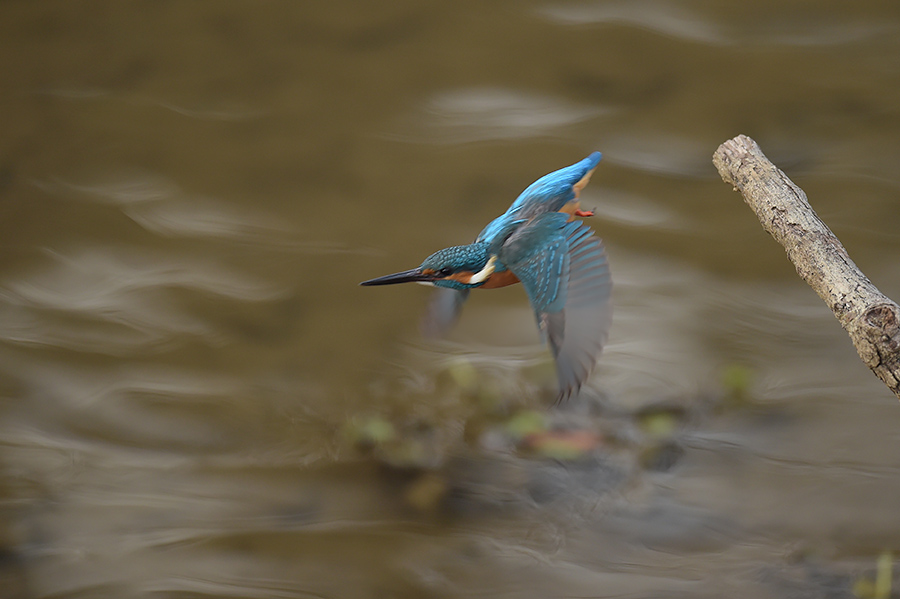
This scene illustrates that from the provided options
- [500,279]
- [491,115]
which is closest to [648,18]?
[491,115]

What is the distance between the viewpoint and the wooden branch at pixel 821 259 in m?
1.00

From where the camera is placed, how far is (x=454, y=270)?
44.2 inches

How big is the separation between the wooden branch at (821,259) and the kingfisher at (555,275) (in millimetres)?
253

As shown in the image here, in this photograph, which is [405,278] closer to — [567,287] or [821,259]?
[567,287]

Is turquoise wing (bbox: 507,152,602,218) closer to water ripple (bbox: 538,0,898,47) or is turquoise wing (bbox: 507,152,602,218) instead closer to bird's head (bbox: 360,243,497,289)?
bird's head (bbox: 360,243,497,289)

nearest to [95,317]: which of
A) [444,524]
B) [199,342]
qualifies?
[199,342]

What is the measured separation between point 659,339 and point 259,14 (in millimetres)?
2075

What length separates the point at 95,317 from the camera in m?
2.83

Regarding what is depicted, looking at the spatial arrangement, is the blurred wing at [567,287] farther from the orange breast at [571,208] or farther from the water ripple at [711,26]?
the water ripple at [711,26]

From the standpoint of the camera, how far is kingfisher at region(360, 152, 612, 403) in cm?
109

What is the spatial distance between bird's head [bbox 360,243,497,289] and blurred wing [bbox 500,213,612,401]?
4cm

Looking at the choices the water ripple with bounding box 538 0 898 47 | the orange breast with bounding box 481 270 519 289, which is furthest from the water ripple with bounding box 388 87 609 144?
the orange breast with bounding box 481 270 519 289

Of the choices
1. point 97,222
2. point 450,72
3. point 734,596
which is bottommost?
point 734,596

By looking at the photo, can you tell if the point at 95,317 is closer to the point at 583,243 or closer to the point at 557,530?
the point at 557,530
